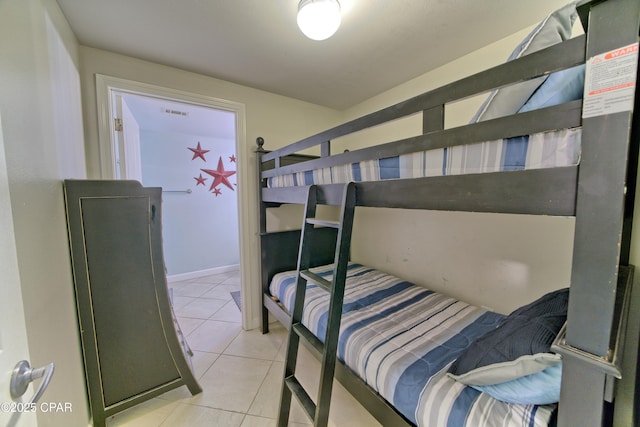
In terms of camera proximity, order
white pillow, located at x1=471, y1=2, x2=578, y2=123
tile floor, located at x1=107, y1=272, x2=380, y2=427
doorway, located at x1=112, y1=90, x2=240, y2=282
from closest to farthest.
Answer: white pillow, located at x1=471, y1=2, x2=578, y2=123 < tile floor, located at x1=107, y1=272, x2=380, y2=427 < doorway, located at x1=112, y1=90, x2=240, y2=282

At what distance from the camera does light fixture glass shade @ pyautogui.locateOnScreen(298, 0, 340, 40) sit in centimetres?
116

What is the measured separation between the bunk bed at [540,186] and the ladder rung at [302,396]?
21 cm

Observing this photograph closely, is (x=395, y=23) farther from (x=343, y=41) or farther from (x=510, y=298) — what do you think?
(x=510, y=298)

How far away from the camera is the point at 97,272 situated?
1.32 metres

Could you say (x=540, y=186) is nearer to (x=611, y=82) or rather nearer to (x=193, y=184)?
(x=611, y=82)

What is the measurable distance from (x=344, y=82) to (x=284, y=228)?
60.9 inches

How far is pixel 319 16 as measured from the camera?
1.18m

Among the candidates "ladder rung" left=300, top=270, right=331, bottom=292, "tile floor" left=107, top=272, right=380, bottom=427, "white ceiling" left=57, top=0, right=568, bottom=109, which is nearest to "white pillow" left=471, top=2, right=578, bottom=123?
"white ceiling" left=57, top=0, right=568, bottom=109

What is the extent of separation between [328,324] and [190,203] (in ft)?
11.8

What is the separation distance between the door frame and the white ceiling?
218 mm

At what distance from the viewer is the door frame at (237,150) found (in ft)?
5.50
